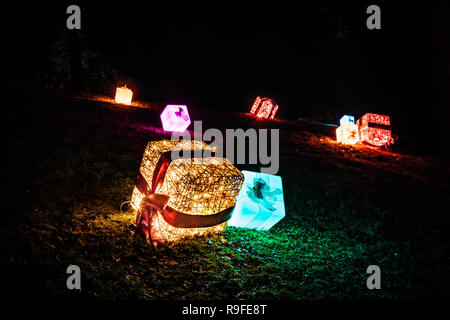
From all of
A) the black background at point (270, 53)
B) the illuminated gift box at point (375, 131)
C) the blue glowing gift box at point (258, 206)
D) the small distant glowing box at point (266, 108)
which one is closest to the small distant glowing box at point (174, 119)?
→ the blue glowing gift box at point (258, 206)

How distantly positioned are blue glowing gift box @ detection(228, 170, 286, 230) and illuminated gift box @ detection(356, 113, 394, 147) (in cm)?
710

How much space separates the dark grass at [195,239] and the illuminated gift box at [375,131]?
333cm

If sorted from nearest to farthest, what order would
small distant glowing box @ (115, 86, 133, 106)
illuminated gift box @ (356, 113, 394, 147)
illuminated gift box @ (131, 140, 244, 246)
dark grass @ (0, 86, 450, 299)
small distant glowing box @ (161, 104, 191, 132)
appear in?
dark grass @ (0, 86, 450, 299)
illuminated gift box @ (131, 140, 244, 246)
small distant glowing box @ (161, 104, 191, 132)
illuminated gift box @ (356, 113, 394, 147)
small distant glowing box @ (115, 86, 133, 106)

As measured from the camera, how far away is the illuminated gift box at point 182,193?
3113mm

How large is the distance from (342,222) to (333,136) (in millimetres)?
7100

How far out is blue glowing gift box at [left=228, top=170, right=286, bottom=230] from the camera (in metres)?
3.85

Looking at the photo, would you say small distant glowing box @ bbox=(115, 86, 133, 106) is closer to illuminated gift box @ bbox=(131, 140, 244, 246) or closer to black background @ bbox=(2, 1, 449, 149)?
black background @ bbox=(2, 1, 449, 149)

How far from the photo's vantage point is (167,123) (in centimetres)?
811

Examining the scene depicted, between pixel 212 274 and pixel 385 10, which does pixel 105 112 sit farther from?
pixel 385 10

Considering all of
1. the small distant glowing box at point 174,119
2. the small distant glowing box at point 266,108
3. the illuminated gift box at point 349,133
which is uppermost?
the small distant glowing box at point 266,108

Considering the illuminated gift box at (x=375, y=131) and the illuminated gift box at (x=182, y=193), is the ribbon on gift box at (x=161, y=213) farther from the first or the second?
the illuminated gift box at (x=375, y=131)

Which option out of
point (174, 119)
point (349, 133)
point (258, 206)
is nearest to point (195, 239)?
point (258, 206)

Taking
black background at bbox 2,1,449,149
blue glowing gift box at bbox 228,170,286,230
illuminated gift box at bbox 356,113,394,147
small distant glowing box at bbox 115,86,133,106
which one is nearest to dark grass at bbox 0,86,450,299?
blue glowing gift box at bbox 228,170,286,230
